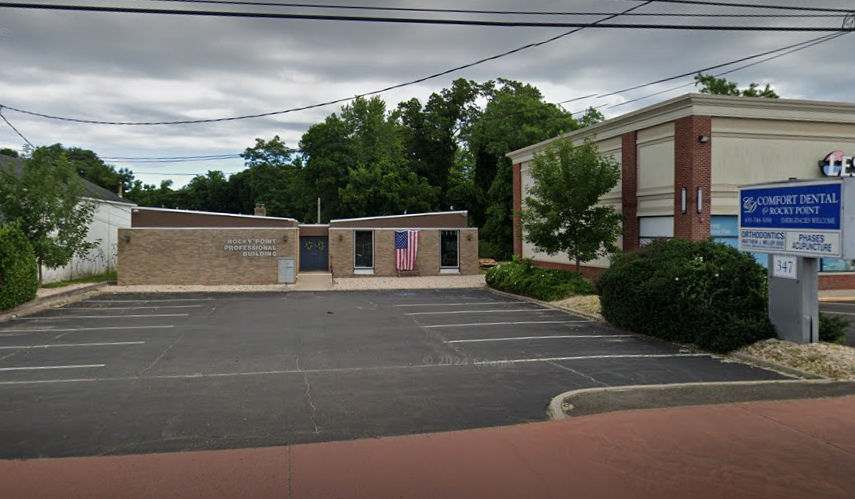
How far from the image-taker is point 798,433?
6.71 m

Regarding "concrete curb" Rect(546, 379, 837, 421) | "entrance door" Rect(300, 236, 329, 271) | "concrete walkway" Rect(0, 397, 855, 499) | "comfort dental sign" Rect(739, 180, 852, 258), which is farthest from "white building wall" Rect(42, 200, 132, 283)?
"comfort dental sign" Rect(739, 180, 852, 258)

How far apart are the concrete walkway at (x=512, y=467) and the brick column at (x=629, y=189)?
1792 centimetres

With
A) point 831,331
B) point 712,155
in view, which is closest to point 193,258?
point 712,155

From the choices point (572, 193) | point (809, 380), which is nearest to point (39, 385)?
point (809, 380)

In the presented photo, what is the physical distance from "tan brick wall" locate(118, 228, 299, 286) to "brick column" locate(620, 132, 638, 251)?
53.1 ft

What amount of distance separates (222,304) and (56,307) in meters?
5.43

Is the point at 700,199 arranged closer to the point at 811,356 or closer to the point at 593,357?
→ the point at 811,356

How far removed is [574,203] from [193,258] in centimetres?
1869

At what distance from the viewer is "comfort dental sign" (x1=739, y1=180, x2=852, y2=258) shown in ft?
32.9

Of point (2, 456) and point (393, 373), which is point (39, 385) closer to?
point (2, 456)

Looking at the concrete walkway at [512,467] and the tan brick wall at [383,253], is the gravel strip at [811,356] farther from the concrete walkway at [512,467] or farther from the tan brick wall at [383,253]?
the tan brick wall at [383,253]

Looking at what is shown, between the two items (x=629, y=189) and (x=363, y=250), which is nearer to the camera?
(x=629, y=189)

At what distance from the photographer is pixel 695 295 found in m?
12.2

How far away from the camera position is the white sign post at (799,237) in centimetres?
994
